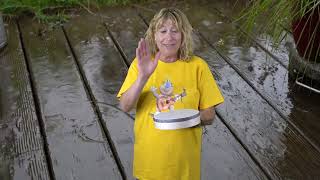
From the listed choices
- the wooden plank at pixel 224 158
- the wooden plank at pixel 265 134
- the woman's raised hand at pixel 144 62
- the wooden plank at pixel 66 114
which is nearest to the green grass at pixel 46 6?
the wooden plank at pixel 66 114

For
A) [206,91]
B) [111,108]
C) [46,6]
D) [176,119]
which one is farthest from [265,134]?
[46,6]

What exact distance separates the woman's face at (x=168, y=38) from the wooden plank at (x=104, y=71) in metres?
0.80

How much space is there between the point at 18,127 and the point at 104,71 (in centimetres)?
83

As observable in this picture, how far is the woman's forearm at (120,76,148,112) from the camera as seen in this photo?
1646mm

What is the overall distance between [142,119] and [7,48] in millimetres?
2381

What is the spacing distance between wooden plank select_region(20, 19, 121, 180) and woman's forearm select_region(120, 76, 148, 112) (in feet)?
2.35

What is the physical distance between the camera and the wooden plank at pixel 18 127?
2447mm

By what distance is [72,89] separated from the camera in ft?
10.6

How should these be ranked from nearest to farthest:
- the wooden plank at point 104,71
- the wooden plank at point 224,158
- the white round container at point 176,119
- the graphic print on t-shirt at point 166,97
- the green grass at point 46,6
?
the white round container at point 176,119
the graphic print on t-shirt at point 166,97
the wooden plank at point 224,158
the wooden plank at point 104,71
the green grass at point 46,6

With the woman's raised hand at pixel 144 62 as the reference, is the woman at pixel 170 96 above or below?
below

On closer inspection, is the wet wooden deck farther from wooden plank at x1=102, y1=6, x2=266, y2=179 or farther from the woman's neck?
the woman's neck

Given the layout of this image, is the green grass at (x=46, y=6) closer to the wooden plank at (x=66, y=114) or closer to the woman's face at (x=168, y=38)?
the wooden plank at (x=66, y=114)

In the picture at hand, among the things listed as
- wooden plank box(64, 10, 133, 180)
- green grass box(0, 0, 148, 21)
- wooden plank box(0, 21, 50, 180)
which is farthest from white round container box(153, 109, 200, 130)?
green grass box(0, 0, 148, 21)

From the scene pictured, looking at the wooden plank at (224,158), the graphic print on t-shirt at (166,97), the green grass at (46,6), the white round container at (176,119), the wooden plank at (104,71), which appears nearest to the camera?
the white round container at (176,119)
